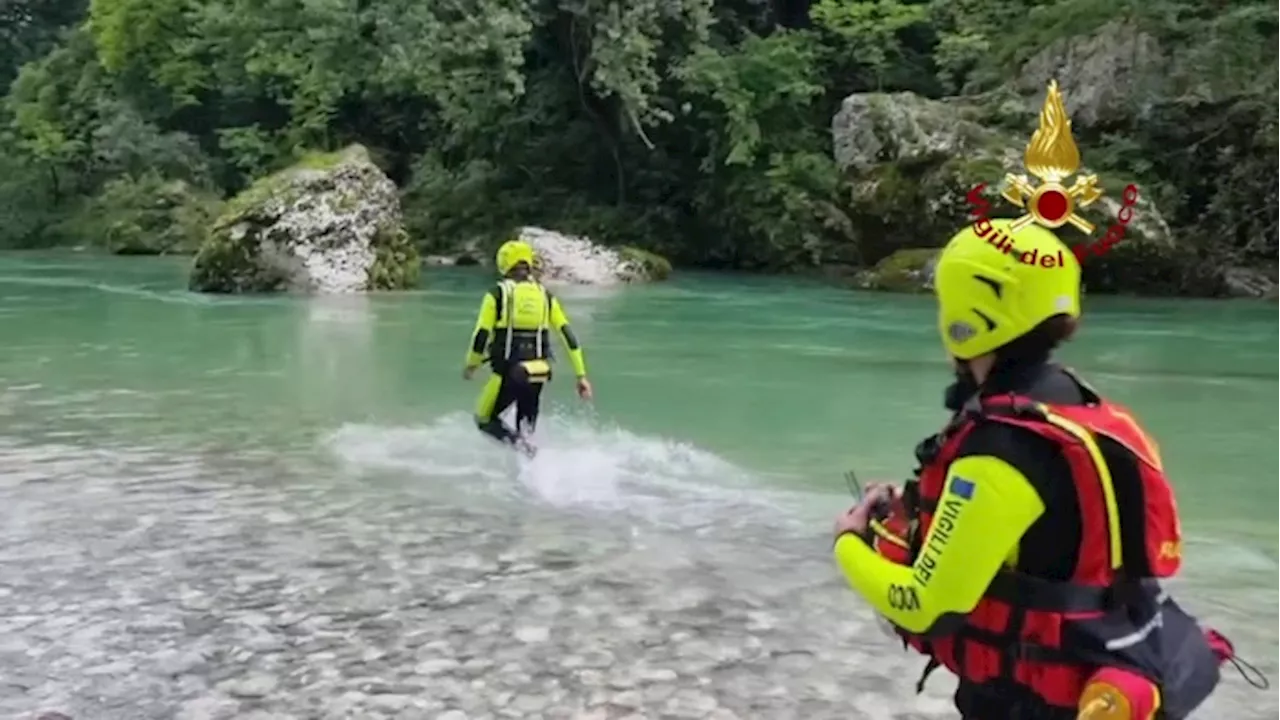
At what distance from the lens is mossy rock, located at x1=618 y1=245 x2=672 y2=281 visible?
29.5 meters

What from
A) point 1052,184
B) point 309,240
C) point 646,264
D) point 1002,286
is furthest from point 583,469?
point 646,264

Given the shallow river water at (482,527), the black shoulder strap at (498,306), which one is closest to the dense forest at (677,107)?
the shallow river water at (482,527)

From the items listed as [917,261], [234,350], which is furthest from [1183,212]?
[234,350]

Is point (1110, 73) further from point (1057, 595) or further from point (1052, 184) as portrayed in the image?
point (1057, 595)

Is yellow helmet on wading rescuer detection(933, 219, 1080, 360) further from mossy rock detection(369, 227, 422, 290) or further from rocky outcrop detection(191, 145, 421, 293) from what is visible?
mossy rock detection(369, 227, 422, 290)

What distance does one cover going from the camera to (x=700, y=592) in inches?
269

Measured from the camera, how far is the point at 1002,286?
8.85ft

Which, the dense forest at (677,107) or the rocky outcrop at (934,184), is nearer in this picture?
the rocky outcrop at (934,184)

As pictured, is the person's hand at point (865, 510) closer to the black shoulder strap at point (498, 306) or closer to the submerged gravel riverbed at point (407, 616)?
the submerged gravel riverbed at point (407, 616)

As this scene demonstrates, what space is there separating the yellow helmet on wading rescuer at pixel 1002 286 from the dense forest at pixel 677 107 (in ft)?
82.5

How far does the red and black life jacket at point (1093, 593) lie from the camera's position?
2.60 meters

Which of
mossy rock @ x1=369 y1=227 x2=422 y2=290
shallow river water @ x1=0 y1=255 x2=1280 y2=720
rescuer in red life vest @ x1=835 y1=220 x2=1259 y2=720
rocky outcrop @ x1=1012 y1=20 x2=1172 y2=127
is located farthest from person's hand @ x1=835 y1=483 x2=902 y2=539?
rocky outcrop @ x1=1012 y1=20 x2=1172 y2=127

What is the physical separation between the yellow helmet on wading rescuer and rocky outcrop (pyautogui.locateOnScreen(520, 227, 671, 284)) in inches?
1011

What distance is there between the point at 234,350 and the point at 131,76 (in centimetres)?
3771
